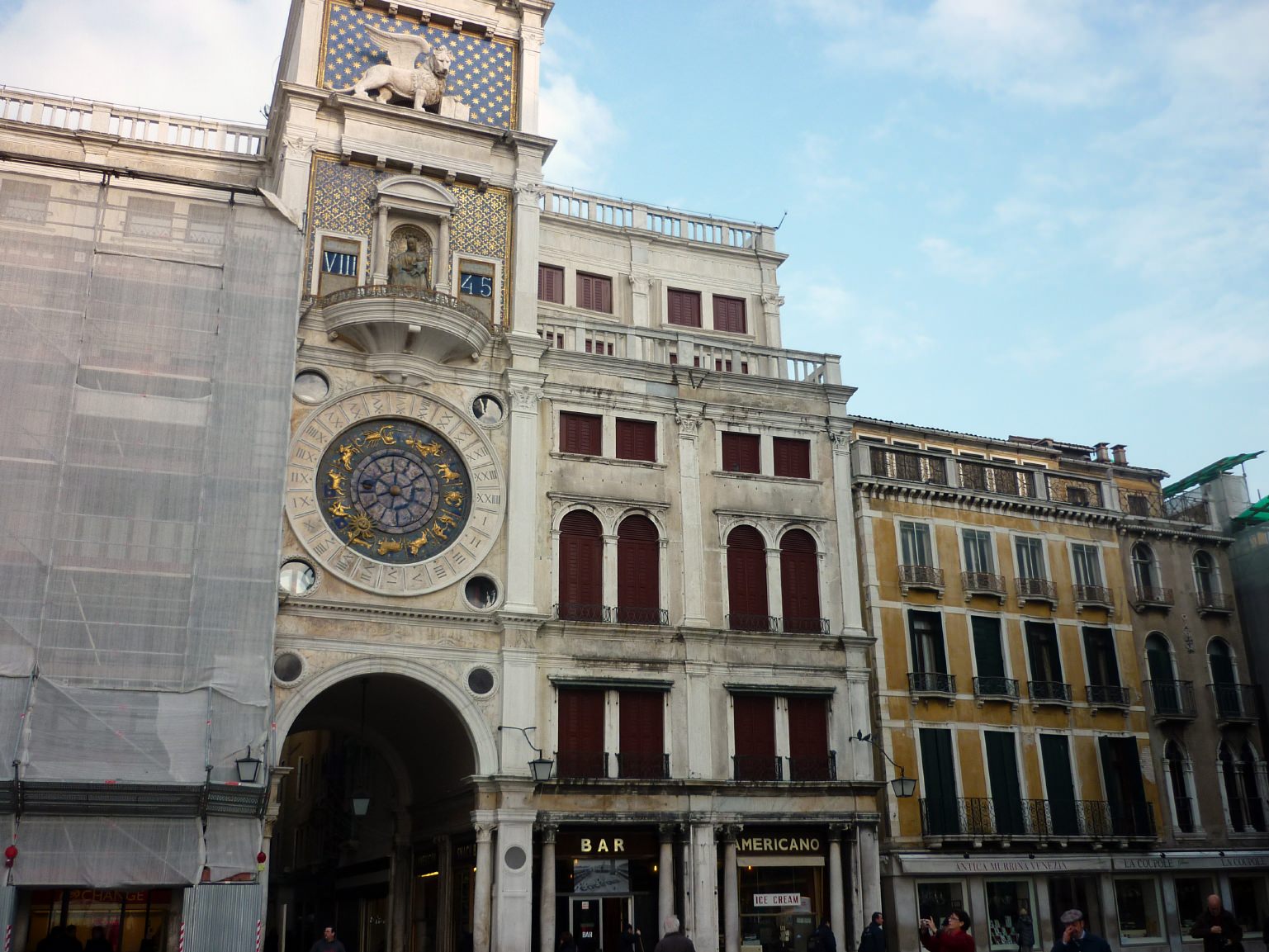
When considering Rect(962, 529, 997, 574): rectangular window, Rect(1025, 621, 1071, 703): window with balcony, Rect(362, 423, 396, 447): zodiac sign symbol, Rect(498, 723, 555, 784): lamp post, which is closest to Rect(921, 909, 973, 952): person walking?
Rect(498, 723, 555, 784): lamp post

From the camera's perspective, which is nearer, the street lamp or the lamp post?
the lamp post

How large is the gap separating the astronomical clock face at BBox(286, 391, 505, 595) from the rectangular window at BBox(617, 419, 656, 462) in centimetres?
374

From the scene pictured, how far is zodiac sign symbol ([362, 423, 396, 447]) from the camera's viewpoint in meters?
30.6

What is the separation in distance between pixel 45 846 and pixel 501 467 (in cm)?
1330

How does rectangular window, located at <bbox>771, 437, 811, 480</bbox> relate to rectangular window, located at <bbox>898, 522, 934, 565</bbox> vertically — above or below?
above

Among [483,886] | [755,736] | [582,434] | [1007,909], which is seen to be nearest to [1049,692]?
[1007,909]

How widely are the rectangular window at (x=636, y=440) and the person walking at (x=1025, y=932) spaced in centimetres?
1577

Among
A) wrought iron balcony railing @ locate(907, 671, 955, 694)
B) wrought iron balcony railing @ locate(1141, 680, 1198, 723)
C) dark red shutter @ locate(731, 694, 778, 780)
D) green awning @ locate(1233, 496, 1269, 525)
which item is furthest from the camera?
green awning @ locate(1233, 496, 1269, 525)

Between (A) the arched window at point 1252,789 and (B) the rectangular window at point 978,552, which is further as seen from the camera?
(A) the arched window at point 1252,789

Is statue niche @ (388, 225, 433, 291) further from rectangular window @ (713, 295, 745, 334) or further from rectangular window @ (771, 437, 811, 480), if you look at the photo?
rectangular window @ (771, 437, 811, 480)

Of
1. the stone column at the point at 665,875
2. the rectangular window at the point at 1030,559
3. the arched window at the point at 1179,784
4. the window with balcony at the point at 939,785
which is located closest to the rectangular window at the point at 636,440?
the stone column at the point at 665,875

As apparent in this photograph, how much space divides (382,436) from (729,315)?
13289 mm

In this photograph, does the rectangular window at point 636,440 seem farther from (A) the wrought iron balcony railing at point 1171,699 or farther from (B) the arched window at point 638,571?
(A) the wrought iron balcony railing at point 1171,699

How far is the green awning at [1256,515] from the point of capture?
41500 mm
